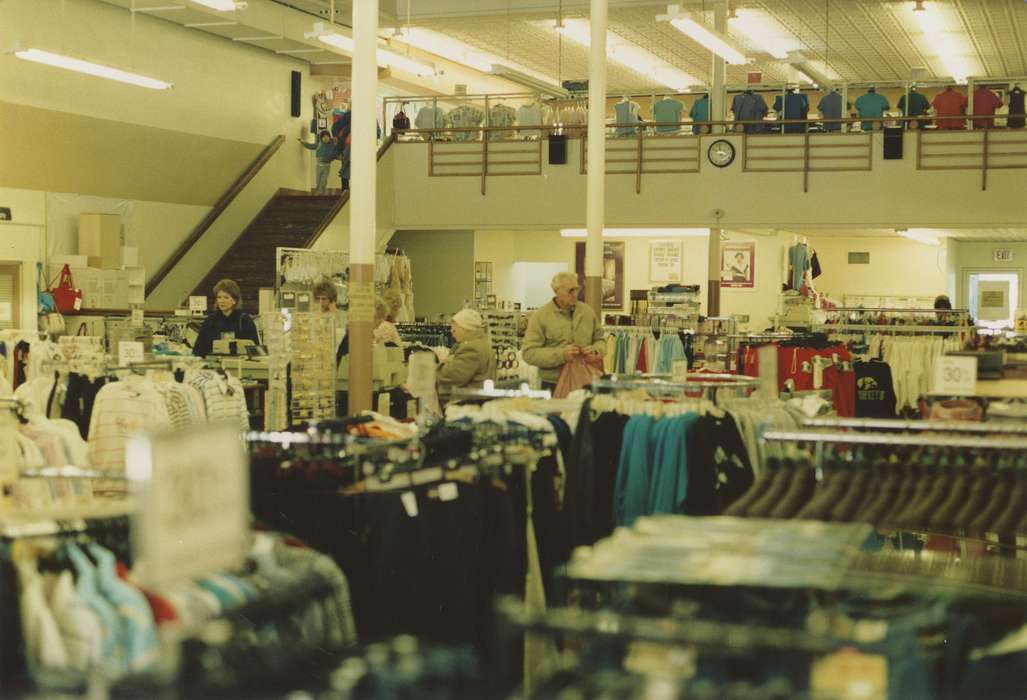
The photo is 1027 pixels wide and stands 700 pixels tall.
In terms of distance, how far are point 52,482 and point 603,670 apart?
339 centimetres

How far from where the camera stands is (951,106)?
16.6 metres

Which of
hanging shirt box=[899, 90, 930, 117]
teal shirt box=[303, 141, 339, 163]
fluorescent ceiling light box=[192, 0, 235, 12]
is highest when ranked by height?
hanging shirt box=[899, 90, 930, 117]

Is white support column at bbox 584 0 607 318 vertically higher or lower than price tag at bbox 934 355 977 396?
higher

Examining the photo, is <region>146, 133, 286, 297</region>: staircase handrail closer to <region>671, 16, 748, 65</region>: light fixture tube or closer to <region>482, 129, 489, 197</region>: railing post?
<region>482, 129, 489, 197</region>: railing post

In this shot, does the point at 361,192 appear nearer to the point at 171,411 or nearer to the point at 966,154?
the point at 171,411

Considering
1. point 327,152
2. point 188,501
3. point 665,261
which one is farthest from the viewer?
point 665,261

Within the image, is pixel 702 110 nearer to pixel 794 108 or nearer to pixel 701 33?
pixel 794 108

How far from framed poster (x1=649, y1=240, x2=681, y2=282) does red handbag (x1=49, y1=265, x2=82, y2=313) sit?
979cm

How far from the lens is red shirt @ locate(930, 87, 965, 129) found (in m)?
16.6

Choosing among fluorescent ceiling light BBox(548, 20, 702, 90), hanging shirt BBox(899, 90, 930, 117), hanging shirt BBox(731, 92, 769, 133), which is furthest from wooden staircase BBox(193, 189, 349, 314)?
hanging shirt BBox(899, 90, 930, 117)

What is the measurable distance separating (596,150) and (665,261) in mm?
9675

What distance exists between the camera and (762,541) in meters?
3.17

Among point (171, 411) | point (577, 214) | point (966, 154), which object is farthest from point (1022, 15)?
point (171, 411)

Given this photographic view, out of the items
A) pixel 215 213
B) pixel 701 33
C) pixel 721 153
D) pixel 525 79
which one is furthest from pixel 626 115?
pixel 215 213
